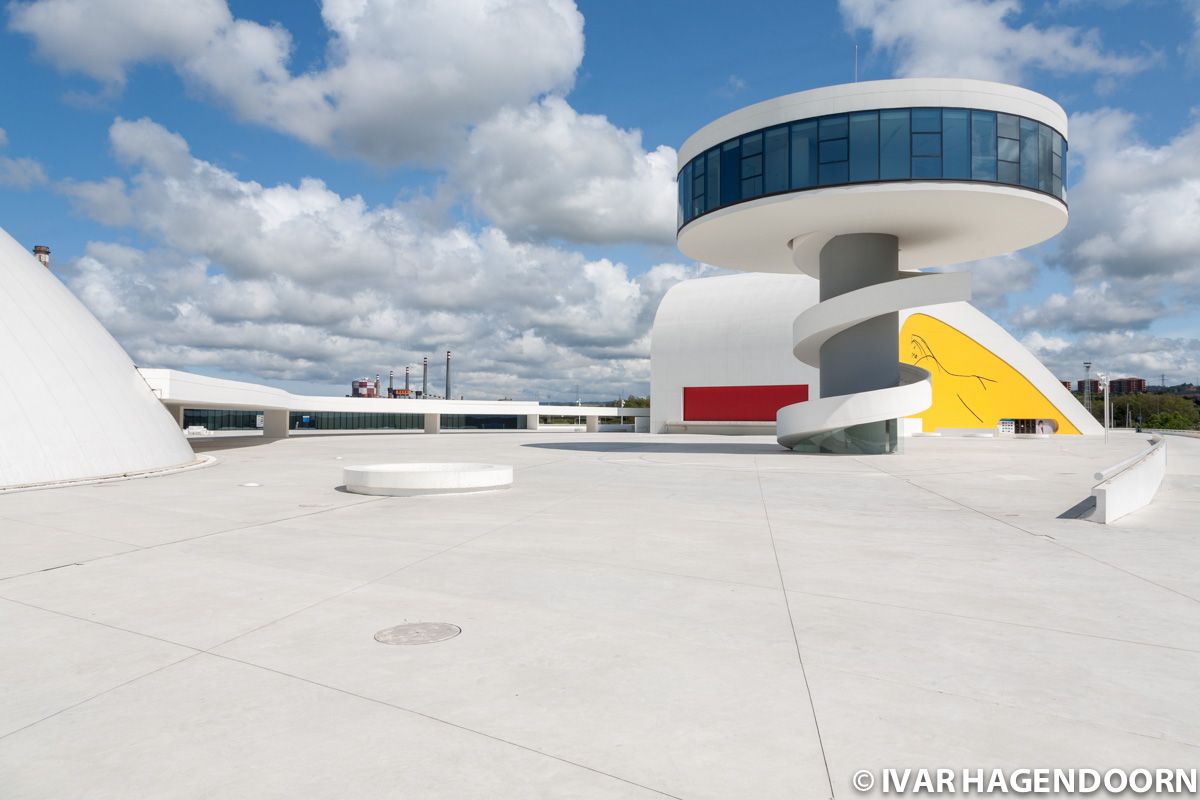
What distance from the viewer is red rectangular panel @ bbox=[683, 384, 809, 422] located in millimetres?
60062

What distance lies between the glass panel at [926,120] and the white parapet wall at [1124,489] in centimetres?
1455

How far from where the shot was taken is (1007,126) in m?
25.9

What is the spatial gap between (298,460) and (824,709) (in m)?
26.7

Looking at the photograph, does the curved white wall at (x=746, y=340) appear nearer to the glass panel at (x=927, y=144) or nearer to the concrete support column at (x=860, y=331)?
the concrete support column at (x=860, y=331)

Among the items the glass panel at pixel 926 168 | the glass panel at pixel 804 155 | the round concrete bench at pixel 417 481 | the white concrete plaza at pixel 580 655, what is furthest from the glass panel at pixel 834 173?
the white concrete plaza at pixel 580 655

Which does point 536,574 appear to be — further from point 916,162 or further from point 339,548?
point 916,162

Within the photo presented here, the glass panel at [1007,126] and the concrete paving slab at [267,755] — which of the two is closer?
the concrete paving slab at [267,755]

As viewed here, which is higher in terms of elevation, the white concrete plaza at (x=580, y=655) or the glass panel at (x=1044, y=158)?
the glass panel at (x=1044, y=158)

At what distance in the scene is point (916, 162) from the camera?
2562 cm

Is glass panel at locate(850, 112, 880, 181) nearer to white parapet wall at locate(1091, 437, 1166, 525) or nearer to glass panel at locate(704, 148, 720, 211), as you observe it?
glass panel at locate(704, 148, 720, 211)

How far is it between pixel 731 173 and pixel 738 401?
117ft

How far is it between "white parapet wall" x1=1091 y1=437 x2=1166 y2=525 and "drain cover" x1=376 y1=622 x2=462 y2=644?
37.7ft

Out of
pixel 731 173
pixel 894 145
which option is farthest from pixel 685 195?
pixel 894 145

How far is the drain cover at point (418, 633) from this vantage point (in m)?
5.77
